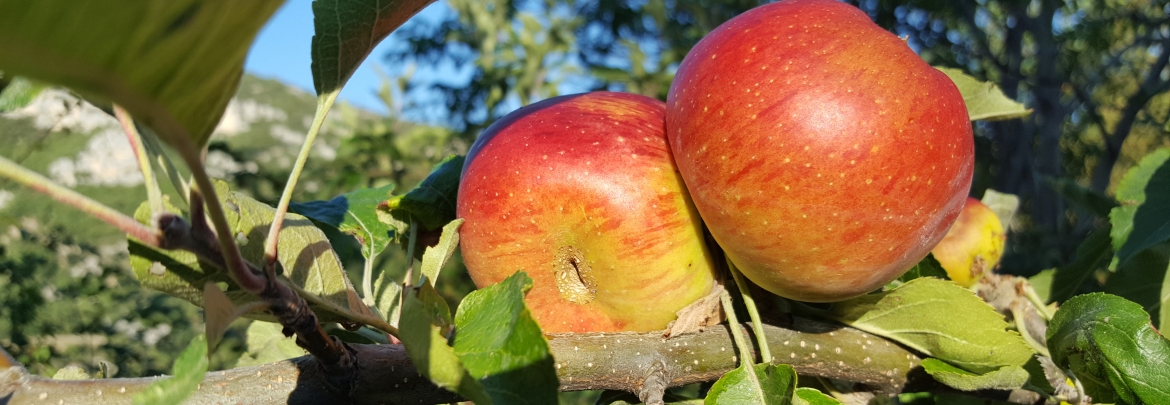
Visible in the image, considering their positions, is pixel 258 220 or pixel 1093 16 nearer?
pixel 258 220

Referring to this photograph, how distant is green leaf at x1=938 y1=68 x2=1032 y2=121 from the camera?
930 mm

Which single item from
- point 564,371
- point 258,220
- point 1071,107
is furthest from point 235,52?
point 1071,107

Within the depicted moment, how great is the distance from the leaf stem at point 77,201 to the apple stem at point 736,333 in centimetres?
53

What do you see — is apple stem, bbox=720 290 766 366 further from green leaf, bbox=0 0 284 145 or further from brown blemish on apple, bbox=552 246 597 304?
green leaf, bbox=0 0 284 145

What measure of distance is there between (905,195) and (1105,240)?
2.51 ft

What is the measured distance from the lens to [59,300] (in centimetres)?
321

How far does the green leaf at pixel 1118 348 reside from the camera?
729 mm

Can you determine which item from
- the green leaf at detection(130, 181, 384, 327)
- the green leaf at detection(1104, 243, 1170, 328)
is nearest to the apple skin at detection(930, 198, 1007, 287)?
the green leaf at detection(1104, 243, 1170, 328)

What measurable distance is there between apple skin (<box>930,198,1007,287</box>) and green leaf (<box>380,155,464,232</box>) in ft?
2.74

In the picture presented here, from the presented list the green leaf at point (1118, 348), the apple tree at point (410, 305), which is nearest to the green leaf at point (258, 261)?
the apple tree at point (410, 305)

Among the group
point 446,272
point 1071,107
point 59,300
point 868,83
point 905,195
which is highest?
point 868,83

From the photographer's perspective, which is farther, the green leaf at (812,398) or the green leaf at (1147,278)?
the green leaf at (1147,278)

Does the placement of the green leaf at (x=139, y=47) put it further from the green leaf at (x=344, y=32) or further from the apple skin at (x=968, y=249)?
the apple skin at (x=968, y=249)

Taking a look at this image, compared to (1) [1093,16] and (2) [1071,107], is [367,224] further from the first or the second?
(1) [1093,16]
